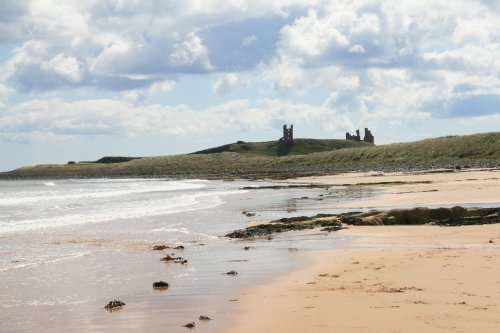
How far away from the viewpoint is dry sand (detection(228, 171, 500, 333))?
32.9 ft

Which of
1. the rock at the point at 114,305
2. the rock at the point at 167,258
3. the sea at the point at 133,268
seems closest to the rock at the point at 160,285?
the sea at the point at 133,268

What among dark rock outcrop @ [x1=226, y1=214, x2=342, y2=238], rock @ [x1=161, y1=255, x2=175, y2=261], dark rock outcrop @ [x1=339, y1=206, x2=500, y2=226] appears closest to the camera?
rock @ [x1=161, y1=255, x2=175, y2=261]

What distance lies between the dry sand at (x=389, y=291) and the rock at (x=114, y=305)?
2296 millimetres

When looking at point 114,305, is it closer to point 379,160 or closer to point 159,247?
point 159,247

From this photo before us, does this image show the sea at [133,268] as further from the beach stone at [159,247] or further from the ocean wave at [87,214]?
the beach stone at [159,247]

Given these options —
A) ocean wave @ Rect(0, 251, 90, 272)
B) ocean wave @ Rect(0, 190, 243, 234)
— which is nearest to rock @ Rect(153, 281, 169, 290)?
ocean wave @ Rect(0, 251, 90, 272)

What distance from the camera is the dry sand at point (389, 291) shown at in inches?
394

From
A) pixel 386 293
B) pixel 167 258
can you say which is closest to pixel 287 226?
pixel 167 258

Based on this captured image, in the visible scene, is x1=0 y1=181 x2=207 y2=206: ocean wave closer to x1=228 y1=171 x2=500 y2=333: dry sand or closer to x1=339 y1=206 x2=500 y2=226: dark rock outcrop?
x1=339 y1=206 x2=500 y2=226: dark rock outcrop

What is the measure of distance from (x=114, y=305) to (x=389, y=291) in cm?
528

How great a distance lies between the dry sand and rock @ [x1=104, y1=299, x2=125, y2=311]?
2296 mm

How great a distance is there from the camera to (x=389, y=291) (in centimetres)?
1226

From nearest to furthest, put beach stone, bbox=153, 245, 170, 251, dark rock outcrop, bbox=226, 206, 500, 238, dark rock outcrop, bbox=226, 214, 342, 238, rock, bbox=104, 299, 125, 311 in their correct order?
rock, bbox=104, 299, 125, 311 < beach stone, bbox=153, 245, 170, 251 < dark rock outcrop, bbox=226, 206, 500, 238 < dark rock outcrop, bbox=226, 214, 342, 238

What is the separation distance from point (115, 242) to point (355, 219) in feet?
30.2
